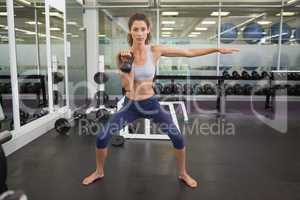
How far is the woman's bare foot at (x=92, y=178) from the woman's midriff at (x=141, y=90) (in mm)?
856

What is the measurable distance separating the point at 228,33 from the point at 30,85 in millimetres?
5555

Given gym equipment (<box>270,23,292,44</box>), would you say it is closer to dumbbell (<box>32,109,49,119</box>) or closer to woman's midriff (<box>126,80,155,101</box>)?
dumbbell (<box>32,109,49,119</box>)

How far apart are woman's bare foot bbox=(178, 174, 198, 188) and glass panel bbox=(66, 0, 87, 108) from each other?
3.82 meters

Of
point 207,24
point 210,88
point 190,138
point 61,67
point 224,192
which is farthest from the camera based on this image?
point 207,24

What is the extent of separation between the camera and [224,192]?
8.04 feet

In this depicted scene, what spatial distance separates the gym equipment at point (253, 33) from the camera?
7930 mm

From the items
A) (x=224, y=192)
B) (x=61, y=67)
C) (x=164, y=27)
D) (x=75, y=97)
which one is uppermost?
(x=164, y=27)

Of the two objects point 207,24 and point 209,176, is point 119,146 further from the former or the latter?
point 207,24

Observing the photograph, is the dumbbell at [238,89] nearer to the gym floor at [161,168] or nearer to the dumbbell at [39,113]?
the gym floor at [161,168]

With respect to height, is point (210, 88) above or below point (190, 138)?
above

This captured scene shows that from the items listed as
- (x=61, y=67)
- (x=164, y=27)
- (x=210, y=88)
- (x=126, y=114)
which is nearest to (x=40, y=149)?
(x=126, y=114)

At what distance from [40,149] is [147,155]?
1445 mm

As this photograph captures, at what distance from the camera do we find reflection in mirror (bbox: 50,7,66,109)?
489 centimetres

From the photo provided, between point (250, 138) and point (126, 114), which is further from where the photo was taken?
point (250, 138)
